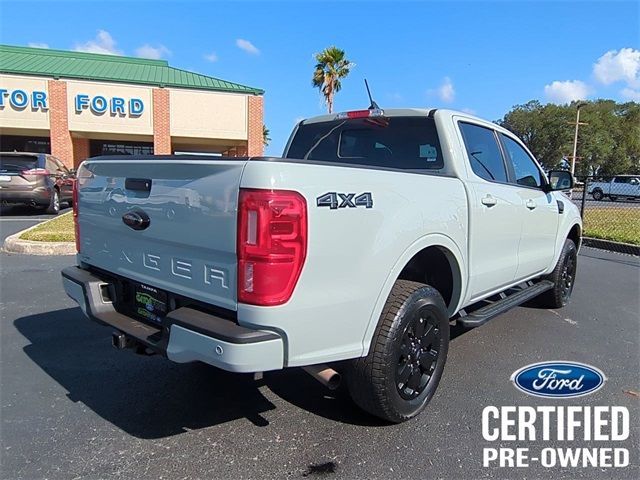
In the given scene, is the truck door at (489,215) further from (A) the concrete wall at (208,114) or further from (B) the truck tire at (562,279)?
(A) the concrete wall at (208,114)

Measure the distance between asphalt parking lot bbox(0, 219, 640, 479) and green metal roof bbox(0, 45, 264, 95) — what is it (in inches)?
833

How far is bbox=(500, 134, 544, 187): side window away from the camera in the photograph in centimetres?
439

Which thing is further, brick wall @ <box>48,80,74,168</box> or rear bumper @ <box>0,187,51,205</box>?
brick wall @ <box>48,80,74,168</box>

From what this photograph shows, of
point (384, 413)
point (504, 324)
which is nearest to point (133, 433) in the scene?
point (384, 413)

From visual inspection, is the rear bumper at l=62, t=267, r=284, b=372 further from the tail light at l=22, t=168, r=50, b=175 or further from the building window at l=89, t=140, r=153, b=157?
the building window at l=89, t=140, r=153, b=157

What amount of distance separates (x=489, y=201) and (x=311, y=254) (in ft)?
6.41

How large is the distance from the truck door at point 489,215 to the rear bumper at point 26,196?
11.7 m

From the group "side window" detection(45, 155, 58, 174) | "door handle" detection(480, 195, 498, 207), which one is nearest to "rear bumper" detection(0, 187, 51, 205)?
"side window" detection(45, 155, 58, 174)

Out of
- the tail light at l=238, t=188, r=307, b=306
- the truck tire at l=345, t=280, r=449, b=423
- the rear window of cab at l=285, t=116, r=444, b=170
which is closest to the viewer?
the tail light at l=238, t=188, r=307, b=306

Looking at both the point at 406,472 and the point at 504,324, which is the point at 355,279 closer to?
the point at 406,472

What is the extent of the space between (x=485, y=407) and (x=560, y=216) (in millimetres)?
2818

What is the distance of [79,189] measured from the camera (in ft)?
10.8

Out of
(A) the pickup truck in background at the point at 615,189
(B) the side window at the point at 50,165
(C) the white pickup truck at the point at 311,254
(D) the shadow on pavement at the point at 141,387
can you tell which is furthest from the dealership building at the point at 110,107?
(A) the pickup truck in background at the point at 615,189

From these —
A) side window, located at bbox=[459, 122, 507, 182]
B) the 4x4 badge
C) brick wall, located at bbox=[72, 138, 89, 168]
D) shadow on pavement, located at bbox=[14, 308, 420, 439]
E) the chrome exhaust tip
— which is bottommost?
shadow on pavement, located at bbox=[14, 308, 420, 439]
